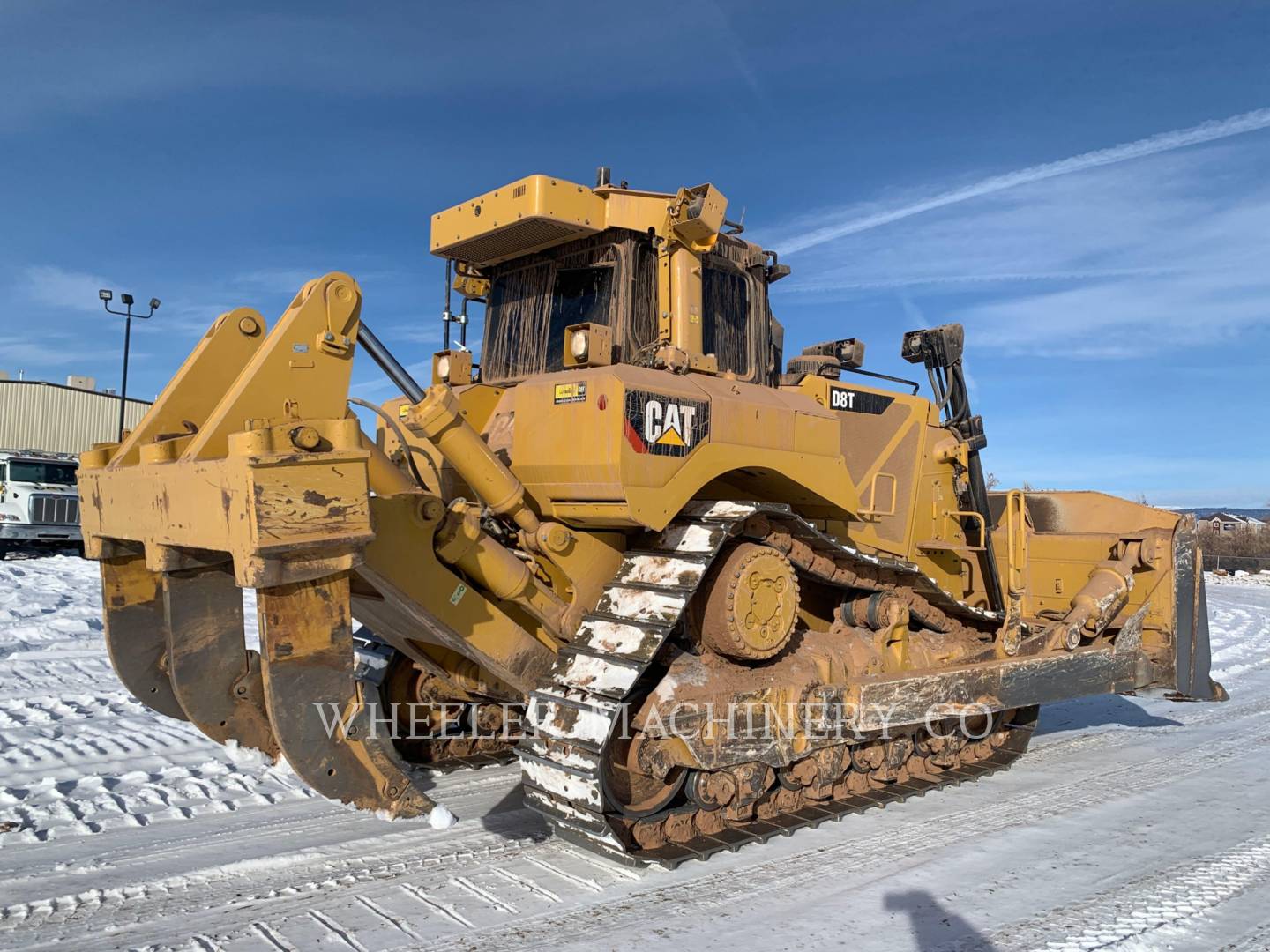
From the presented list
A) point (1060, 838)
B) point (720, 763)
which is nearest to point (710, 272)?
point (720, 763)

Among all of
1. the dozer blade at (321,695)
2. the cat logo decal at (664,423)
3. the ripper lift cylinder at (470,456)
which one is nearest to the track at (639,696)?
the cat logo decal at (664,423)

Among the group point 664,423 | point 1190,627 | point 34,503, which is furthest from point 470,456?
point 34,503

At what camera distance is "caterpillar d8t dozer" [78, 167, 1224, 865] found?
391 cm

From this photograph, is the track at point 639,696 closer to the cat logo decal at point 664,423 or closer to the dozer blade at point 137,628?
the cat logo decal at point 664,423

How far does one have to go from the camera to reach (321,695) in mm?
3822

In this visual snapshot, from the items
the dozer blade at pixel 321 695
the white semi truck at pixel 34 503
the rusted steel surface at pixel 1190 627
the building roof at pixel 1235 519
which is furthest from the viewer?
the building roof at pixel 1235 519

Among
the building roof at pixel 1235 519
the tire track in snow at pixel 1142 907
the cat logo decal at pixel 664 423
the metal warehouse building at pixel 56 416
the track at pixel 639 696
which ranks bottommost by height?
the tire track in snow at pixel 1142 907

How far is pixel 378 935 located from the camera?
390 centimetres

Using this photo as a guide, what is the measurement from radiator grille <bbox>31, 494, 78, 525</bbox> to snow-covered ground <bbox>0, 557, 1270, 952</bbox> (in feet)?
52.5

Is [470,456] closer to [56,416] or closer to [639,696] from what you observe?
[639,696]

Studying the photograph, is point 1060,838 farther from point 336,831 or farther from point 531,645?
point 336,831

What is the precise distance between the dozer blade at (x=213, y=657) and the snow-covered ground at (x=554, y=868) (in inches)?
24.7

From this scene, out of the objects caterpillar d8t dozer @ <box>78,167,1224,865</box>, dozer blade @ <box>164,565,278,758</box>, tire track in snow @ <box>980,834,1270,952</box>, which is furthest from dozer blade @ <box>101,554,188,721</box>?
tire track in snow @ <box>980,834,1270,952</box>

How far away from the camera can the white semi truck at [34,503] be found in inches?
810
